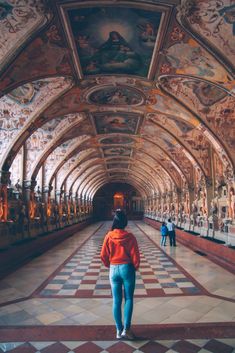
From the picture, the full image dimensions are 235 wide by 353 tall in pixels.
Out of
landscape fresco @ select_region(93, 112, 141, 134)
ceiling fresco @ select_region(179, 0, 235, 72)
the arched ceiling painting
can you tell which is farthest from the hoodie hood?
landscape fresco @ select_region(93, 112, 141, 134)

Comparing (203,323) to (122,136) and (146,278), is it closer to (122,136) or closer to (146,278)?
(146,278)

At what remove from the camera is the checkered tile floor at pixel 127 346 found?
4113mm

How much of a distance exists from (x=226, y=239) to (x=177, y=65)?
8.32m

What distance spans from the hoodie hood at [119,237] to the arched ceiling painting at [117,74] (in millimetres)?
5289

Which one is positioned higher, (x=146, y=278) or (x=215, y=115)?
(x=215, y=115)

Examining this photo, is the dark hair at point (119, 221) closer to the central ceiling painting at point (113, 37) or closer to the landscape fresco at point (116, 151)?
the central ceiling painting at point (113, 37)

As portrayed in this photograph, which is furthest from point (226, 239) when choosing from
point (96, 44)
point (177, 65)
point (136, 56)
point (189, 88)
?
point (96, 44)

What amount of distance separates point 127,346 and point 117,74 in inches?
325

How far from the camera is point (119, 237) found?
4238mm

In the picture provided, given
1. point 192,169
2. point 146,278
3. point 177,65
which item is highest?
point 177,65

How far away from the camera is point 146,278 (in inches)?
337

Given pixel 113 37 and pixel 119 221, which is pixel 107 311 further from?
pixel 113 37

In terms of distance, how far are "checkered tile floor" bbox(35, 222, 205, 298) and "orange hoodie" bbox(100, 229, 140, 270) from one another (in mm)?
3058

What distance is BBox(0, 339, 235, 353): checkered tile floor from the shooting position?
4.11 metres
